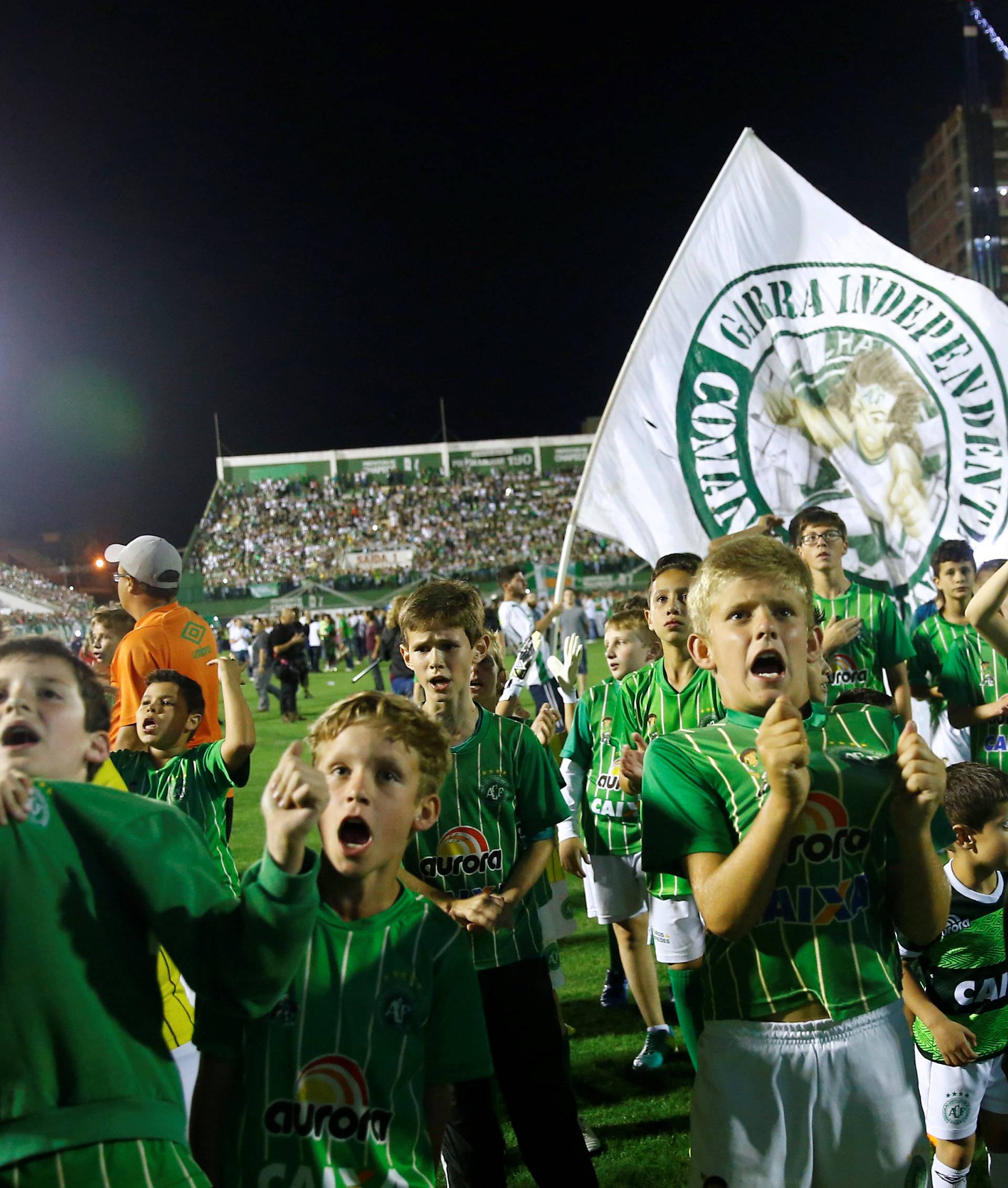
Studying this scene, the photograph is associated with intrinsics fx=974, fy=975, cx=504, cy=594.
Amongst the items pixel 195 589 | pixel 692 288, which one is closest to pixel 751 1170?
pixel 692 288

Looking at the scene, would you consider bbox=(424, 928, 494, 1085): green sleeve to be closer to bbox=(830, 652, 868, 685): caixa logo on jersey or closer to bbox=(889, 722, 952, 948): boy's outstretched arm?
bbox=(889, 722, 952, 948): boy's outstretched arm

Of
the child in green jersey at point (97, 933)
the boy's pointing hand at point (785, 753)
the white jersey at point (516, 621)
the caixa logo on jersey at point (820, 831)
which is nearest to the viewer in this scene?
the child in green jersey at point (97, 933)

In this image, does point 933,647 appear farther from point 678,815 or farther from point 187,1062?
point 187,1062

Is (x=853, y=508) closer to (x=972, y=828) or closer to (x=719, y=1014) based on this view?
(x=972, y=828)

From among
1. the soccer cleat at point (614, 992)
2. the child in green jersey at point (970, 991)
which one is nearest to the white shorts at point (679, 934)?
the child in green jersey at point (970, 991)

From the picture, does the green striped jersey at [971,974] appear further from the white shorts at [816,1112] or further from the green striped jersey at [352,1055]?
the green striped jersey at [352,1055]

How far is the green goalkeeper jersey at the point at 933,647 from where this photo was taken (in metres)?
5.47

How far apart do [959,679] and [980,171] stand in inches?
3605

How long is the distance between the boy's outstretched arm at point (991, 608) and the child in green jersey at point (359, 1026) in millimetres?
2161

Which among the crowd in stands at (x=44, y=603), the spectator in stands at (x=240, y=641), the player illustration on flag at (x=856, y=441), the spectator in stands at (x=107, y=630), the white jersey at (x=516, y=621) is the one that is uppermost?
the crowd in stands at (x=44, y=603)

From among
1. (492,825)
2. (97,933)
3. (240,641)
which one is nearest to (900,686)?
(492,825)

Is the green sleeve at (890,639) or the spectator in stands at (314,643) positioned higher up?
the spectator in stands at (314,643)

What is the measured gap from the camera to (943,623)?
561 centimetres

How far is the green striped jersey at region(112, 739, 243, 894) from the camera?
3.46 m
